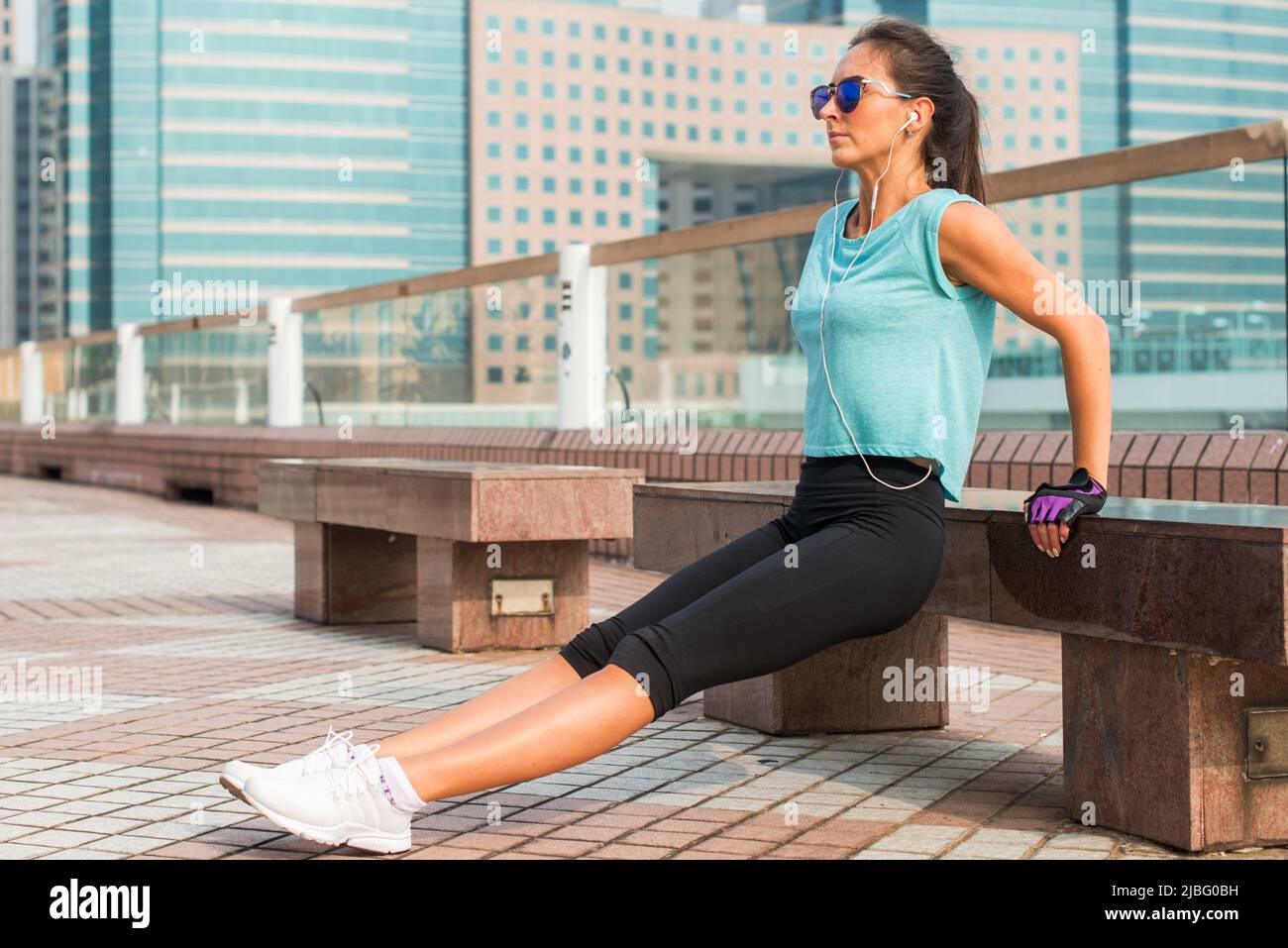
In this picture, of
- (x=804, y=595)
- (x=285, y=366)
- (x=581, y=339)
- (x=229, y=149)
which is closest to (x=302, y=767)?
(x=804, y=595)

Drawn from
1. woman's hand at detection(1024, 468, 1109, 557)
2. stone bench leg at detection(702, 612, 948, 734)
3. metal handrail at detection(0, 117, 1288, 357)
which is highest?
metal handrail at detection(0, 117, 1288, 357)

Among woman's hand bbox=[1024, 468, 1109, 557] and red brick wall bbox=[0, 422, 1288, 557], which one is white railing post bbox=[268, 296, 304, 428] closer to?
red brick wall bbox=[0, 422, 1288, 557]

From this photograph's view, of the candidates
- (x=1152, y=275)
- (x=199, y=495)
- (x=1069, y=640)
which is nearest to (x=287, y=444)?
(x=199, y=495)

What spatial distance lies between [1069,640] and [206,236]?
12210cm

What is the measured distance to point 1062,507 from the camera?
10.8 ft

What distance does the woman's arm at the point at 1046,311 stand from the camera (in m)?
3.30

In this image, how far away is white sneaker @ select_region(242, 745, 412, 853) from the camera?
320 cm

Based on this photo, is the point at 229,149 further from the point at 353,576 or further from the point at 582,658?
the point at 582,658

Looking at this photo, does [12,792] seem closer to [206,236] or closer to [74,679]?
[74,679]

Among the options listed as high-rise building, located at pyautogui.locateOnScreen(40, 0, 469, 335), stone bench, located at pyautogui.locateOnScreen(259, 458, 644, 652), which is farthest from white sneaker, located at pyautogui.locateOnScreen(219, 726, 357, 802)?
high-rise building, located at pyautogui.locateOnScreen(40, 0, 469, 335)

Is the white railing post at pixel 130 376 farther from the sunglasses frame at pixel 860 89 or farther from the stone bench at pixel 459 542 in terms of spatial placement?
the sunglasses frame at pixel 860 89

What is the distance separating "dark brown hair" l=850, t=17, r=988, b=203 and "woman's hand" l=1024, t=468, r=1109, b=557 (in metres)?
0.71

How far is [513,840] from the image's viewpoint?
361 centimetres

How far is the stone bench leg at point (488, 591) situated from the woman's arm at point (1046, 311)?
3525 mm
